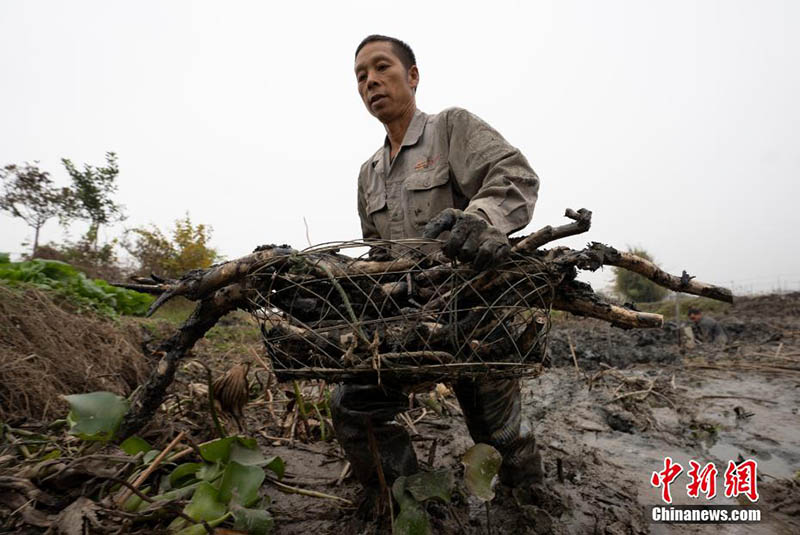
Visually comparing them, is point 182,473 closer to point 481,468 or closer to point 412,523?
point 412,523

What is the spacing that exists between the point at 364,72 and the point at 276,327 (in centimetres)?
137

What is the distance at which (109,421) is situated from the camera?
1752mm

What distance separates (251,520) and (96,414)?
33.9 inches

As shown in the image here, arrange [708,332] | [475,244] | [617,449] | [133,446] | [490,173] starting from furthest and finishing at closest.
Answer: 1. [708,332]
2. [617,449]
3. [133,446]
4. [490,173]
5. [475,244]

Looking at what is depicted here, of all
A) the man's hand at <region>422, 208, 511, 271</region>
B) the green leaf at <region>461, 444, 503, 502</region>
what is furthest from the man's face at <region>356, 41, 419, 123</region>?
the green leaf at <region>461, 444, 503, 502</region>

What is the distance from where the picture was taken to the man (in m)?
1.62

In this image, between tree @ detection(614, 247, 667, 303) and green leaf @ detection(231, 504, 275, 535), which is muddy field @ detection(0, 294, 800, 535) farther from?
tree @ detection(614, 247, 667, 303)

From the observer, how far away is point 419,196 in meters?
2.01

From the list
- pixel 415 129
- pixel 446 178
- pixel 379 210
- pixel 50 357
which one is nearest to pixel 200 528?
pixel 379 210

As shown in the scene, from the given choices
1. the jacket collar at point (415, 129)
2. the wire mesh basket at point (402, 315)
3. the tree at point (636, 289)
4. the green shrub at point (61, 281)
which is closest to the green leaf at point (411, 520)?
the wire mesh basket at point (402, 315)

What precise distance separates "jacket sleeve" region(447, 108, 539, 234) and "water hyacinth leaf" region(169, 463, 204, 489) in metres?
1.56

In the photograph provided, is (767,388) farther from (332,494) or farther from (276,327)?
(276,327)

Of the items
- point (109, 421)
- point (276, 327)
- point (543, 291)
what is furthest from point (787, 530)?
point (109, 421)

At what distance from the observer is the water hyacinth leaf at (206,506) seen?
4.65 feet
